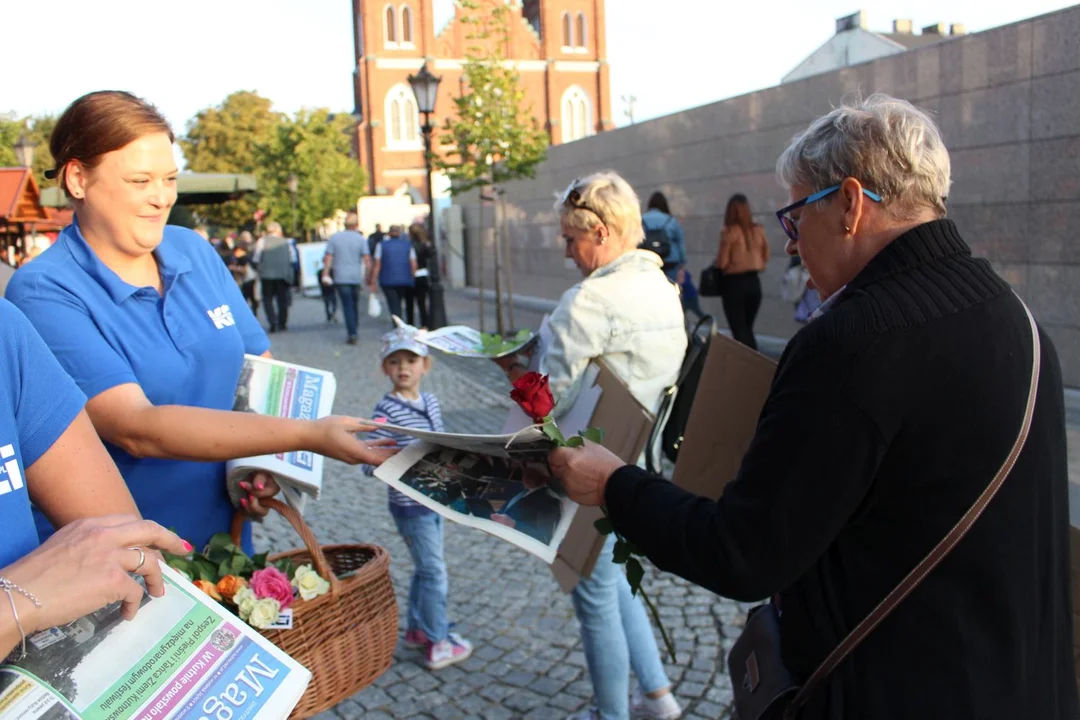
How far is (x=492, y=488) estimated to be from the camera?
2.03 metres

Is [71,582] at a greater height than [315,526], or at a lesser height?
greater

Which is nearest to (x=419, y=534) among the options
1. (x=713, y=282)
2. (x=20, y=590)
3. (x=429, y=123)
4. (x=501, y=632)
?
(x=501, y=632)

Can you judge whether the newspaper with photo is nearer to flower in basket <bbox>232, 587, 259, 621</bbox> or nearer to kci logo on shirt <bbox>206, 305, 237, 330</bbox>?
flower in basket <bbox>232, 587, 259, 621</bbox>

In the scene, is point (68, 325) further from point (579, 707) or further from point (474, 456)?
point (579, 707)

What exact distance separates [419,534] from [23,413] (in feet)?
8.85

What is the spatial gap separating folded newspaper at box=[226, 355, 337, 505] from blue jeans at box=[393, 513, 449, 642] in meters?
1.61

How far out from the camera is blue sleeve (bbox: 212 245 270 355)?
2709 millimetres

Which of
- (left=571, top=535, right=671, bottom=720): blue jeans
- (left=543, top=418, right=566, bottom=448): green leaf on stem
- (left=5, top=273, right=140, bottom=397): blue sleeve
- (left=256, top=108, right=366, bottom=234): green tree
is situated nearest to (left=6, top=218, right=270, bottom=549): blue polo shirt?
(left=5, top=273, right=140, bottom=397): blue sleeve

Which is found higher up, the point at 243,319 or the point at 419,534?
the point at 243,319

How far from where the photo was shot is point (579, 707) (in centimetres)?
369

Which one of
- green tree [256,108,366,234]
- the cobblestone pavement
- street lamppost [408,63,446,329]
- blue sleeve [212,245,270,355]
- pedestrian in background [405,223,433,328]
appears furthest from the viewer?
green tree [256,108,366,234]

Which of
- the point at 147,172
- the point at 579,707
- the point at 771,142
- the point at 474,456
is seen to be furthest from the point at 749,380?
the point at 771,142

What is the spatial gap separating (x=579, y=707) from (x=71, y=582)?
108 inches

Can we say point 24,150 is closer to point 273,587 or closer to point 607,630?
point 607,630
